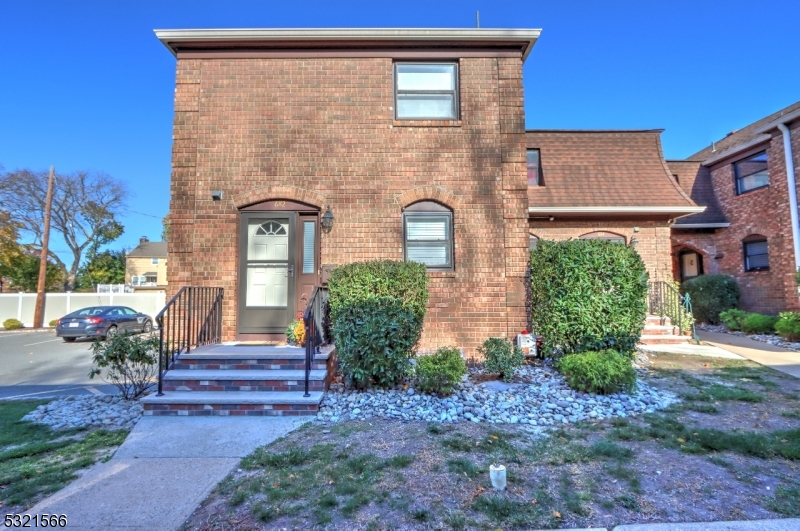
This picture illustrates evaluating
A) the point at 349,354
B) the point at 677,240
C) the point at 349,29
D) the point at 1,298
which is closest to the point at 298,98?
the point at 349,29

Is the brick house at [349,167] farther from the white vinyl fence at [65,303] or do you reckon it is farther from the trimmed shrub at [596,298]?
the white vinyl fence at [65,303]

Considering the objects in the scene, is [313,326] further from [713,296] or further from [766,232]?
[766,232]

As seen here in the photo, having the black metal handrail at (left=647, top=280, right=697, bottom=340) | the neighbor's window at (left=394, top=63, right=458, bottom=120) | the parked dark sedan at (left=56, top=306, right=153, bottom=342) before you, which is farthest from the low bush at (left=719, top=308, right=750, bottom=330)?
the parked dark sedan at (left=56, top=306, right=153, bottom=342)

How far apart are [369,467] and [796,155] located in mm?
13753

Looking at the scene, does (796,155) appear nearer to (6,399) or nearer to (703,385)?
A: (703,385)

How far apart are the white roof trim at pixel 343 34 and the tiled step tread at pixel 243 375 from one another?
5.76 metres

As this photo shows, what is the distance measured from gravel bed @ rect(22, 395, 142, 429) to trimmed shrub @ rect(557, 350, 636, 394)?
530 cm

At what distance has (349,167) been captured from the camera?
7.08 metres

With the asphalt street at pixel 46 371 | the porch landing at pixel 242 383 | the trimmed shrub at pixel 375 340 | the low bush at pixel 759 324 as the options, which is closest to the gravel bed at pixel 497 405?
the trimmed shrub at pixel 375 340

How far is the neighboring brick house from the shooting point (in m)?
10.8

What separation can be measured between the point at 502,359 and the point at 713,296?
1020 centimetres

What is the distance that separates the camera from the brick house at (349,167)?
→ 22.7 feet

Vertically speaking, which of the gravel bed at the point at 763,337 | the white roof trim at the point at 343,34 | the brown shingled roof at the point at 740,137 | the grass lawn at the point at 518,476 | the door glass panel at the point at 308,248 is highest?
the brown shingled roof at the point at 740,137

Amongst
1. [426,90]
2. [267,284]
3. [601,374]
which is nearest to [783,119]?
[426,90]
